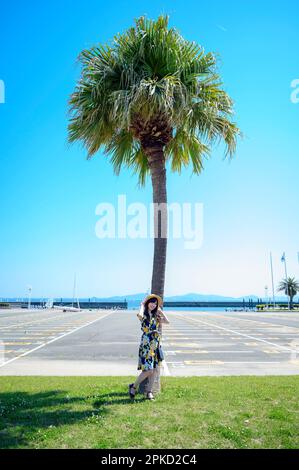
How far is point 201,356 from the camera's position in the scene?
1223cm

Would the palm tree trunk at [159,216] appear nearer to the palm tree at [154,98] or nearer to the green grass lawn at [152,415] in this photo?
the palm tree at [154,98]

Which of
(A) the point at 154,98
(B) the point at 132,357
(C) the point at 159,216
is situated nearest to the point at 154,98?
(A) the point at 154,98

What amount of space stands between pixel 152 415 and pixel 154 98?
18.1ft

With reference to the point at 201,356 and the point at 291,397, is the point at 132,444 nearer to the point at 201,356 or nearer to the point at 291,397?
the point at 291,397

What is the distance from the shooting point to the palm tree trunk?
7.50m

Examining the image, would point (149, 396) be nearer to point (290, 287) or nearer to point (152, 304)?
point (152, 304)

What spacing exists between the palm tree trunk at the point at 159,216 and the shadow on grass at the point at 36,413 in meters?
2.57

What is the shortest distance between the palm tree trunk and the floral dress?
3.32 ft

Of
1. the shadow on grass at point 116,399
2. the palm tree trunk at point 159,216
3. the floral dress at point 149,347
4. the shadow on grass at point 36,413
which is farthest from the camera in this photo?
the palm tree trunk at point 159,216

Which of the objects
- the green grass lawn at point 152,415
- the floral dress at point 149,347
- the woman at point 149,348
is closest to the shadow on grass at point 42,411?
the green grass lawn at point 152,415

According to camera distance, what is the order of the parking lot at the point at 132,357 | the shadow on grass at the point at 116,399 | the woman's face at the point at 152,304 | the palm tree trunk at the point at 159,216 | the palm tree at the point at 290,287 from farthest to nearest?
1. the palm tree at the point at 290,287
2. the parking lot at the point at 132,357
3. the palm tree trunk at the point at 159,216
4. the woman's face at the point at 152,304
5. the shadow on grass at the point at 116,399

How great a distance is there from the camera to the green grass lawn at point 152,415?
4.45 m

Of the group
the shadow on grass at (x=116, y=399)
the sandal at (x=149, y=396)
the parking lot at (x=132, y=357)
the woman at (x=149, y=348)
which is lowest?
the parking lot at (x=132, y=357)

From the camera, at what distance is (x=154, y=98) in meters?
6.80
